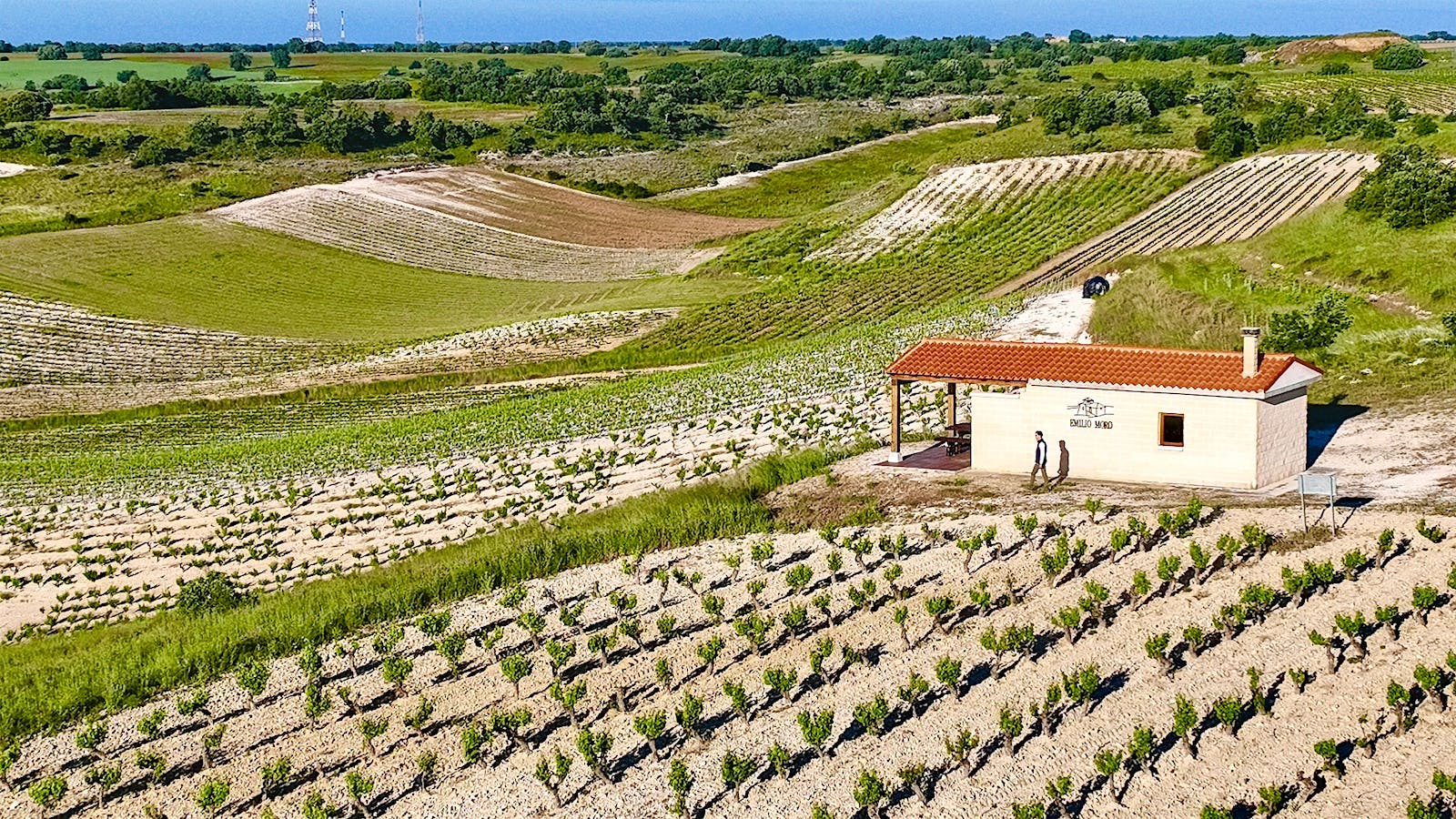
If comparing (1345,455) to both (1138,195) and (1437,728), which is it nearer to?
(1437,728)

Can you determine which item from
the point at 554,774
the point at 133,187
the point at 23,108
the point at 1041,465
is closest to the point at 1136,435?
the point at 1041,465

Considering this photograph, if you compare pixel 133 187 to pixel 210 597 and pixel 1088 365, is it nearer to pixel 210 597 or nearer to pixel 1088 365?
pixel 210 597

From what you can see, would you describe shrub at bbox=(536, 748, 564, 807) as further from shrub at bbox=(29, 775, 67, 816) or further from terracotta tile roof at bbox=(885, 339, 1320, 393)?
terracotta tile roof at bbox=(885, 339, 1320, 393)

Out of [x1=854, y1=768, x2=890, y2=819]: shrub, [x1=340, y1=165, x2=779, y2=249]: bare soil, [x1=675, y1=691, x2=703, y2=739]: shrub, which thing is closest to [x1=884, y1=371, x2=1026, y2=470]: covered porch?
[x1=675, y1=691, x2=703, y2=739]: shrub

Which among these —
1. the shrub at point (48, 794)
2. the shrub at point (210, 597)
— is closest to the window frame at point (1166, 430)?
the shrub at point (210, 597)

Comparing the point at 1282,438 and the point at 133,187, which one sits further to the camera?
the point at 133,187

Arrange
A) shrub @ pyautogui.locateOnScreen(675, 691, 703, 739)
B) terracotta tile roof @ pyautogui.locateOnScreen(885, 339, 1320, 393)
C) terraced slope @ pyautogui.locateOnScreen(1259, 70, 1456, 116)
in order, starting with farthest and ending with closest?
1. terraced slope @ pyautogui.locateOnScreen(1259, 70, 1456, 116)
2. terracotta tile roof @ pyautogui.locateOnScreen(885, 339, 1320, 393)
3. shrub @ pyautogui.locateOnScreen(675, 691, 703, 739)
